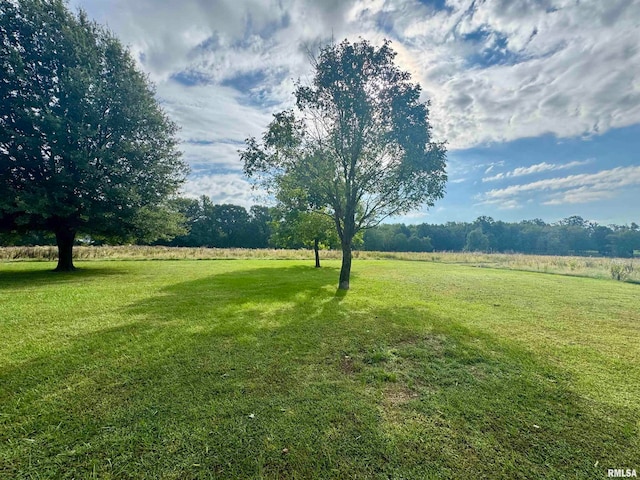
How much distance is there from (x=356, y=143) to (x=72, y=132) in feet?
41.1

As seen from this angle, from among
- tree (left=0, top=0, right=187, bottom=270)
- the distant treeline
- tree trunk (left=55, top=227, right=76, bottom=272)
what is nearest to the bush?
tree (left=0, top=0, right=187, bottom=270)

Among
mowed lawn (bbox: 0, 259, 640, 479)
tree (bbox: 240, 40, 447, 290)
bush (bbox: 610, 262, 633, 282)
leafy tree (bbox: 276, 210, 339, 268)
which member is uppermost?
tree (bbox: 240, 40, 447, 290)

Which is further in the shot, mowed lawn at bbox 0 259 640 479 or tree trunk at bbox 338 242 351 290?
tree trunk at bbox 338 242 351 290

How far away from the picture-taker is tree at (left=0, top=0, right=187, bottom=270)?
11867 mm

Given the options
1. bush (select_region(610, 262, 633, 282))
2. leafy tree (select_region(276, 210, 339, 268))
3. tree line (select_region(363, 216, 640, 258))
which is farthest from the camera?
tree line (select_region(363, 216, 640, 258))

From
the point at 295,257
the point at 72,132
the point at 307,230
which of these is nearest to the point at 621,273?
the point at 307,230

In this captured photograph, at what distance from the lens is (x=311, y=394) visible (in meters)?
3.35

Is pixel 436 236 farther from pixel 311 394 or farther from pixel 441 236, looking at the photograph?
pixel 311 394

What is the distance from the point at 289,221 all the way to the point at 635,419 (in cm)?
1951

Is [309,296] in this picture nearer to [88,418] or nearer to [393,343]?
[393,343]

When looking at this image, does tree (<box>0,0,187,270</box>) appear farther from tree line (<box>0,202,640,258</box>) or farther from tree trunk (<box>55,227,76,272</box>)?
tree line (<box>0,202,640,258</box>)

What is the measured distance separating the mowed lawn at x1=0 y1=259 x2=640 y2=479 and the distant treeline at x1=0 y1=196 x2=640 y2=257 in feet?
169

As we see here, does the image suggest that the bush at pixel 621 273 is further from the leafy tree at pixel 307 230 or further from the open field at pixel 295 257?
the leafy tree at pixel 307 230

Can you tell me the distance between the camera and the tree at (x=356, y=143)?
9.66 m
